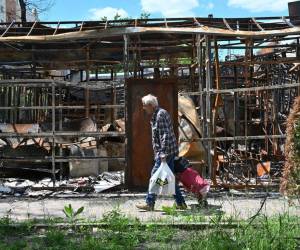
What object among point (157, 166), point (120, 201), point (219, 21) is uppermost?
point (219, 21)

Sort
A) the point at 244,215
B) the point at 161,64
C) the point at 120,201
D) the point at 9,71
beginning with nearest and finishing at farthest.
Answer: the point at 244,215 < the point at 120,201 < the point at 161,64 < the point at 9,71

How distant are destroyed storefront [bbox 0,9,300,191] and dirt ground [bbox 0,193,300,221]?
3.22 feet

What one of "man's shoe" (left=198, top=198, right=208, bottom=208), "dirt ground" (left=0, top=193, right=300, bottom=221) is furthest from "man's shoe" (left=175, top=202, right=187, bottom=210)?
"man's shoe" (left=198, top=198, right=208, bottom=208)

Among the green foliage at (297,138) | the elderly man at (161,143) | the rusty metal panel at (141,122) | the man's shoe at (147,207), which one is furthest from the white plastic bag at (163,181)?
the rusty metal panel at (141,122)

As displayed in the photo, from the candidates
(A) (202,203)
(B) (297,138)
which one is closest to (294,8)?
(B) (297,138)

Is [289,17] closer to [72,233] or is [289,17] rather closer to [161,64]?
[161,64]

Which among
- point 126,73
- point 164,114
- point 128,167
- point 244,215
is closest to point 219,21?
point 126,73

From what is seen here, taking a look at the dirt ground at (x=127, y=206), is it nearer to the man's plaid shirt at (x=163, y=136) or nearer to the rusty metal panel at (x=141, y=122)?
the rusty metal panel at (x=141, y=122)

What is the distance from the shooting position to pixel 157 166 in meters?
9.16

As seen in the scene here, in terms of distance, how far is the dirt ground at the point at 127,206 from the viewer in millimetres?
8719

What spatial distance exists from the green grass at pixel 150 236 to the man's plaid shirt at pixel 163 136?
5.37 ft

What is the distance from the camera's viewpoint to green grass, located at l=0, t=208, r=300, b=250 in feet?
Result: 20.0

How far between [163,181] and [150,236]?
2025 mm

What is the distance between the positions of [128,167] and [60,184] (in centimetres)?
189
